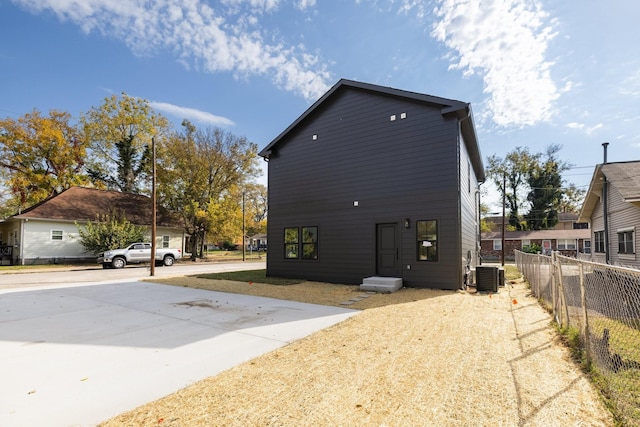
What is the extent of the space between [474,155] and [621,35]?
610 cm

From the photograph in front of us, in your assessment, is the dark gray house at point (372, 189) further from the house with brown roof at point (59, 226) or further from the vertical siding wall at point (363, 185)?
the house with brown roof at point (59, 226)

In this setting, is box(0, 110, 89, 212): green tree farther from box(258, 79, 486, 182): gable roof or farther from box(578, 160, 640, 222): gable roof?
box(578, 160, 640, 222): gable roof

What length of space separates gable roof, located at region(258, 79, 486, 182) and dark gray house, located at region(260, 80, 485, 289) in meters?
0.03

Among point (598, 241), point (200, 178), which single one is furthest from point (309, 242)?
point (200, 178)

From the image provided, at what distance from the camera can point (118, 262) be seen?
18875 millimetres

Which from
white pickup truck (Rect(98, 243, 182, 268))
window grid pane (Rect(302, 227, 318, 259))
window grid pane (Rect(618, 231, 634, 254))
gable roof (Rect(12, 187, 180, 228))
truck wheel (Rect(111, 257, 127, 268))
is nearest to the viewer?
window grid pane (Rect(618, 231, 634, 254))

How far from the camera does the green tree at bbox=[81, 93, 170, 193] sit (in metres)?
29.6

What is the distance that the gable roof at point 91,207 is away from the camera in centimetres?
2152

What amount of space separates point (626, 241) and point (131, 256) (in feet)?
Answer: 80.3

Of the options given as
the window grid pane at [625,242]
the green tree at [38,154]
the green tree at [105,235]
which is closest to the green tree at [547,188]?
the window grid pane at [625,242]

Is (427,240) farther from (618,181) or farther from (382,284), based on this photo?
(618,181)

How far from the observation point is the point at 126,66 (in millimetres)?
15617

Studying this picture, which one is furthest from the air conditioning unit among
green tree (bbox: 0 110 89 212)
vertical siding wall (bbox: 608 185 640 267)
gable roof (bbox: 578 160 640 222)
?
green tree (bbox: 0 110 89 212)

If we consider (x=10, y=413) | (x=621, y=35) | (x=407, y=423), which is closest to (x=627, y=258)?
(x=621, y=35)
